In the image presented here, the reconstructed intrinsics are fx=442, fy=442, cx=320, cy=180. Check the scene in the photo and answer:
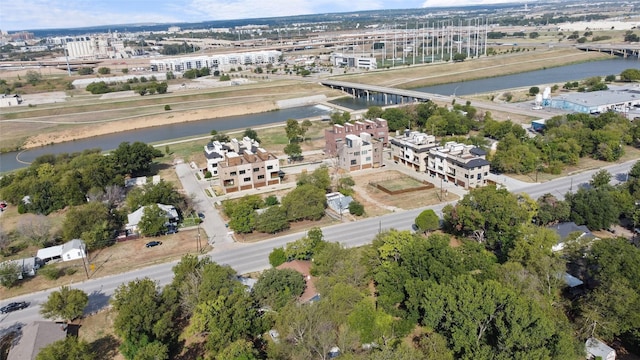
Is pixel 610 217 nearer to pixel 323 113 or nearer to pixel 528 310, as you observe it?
pixel 528 310

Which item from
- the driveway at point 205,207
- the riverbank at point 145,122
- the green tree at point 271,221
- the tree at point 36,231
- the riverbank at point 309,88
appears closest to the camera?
the green tree at point 271,221

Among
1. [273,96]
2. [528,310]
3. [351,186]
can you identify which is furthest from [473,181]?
[273,96]

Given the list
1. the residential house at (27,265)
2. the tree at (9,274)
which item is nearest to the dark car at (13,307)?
the tree at (9,274)

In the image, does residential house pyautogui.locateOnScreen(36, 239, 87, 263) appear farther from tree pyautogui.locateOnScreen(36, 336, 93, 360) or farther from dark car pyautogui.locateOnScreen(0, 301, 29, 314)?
tree pyautogui.locateOnScreen(36, 336, 93, 360)

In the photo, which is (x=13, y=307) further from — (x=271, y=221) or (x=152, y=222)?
(x=271, y=221)

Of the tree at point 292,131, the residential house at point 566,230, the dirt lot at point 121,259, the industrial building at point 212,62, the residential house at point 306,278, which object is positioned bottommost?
the dirt lot at point 121,259

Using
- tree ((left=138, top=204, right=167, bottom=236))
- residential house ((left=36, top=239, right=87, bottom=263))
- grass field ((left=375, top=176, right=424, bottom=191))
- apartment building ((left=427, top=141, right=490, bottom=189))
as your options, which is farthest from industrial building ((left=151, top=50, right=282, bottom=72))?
residential house ((left=36, top=239, right=87, bottom=263))

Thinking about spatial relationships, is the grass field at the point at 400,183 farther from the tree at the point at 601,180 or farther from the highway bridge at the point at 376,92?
the highway bridge at the point at 376,92
